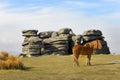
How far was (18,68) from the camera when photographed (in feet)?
105

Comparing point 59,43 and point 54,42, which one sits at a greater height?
point 54,42

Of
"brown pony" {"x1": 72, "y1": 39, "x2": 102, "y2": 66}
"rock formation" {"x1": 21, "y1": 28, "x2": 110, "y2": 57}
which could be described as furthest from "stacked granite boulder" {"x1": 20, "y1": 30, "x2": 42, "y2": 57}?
"brown pony" {"x1": 72, "y1": 39, "x2": 102, "y2": 66}

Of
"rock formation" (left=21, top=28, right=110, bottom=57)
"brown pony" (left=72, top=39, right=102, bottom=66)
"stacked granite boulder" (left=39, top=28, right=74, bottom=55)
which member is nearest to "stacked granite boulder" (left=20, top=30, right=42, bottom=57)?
"rock formation" (left=21, top=28, right=110, bottom=57)

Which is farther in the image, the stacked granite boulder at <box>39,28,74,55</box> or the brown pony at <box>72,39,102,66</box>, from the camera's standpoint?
the stacked granite boulder at <box>39,28,74,55</box>

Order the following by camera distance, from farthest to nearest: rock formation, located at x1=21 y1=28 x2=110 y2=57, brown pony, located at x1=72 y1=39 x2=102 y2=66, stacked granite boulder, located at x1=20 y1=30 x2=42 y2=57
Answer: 1. rock formation, located at x1=21 y1=28 x2=110 y2=57
2. stacked granite boulder, located at x1=20 y1=30 x2=42 y2=57
3. brown pony, located at x1=72 y1=39 x2=102 y2=66

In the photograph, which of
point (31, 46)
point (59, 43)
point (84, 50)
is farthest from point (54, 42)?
point (84, 50)

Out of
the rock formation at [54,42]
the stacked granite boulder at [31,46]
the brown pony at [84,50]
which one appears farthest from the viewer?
the rock formation at [54,42]

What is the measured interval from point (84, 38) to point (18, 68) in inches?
1040

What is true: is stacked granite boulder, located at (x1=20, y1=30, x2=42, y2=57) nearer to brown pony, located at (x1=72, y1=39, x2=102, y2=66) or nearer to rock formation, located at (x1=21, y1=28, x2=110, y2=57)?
rock formation, located at (x1=21, y1=28, x2=110, y2=57)

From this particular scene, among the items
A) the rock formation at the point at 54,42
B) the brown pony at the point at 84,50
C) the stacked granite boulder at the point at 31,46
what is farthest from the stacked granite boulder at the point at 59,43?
the brown pony at the point at 84,50

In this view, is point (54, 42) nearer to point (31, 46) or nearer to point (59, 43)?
point (59, 43)

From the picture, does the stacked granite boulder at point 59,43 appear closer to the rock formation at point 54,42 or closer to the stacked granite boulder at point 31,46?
the rock formation at point 54,42

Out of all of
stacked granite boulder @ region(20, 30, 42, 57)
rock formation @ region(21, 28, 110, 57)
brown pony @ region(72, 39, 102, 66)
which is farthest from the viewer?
rock formation @ region(21, 28, 110, 57)

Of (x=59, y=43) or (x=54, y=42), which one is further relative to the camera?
(x=54, y=42)
